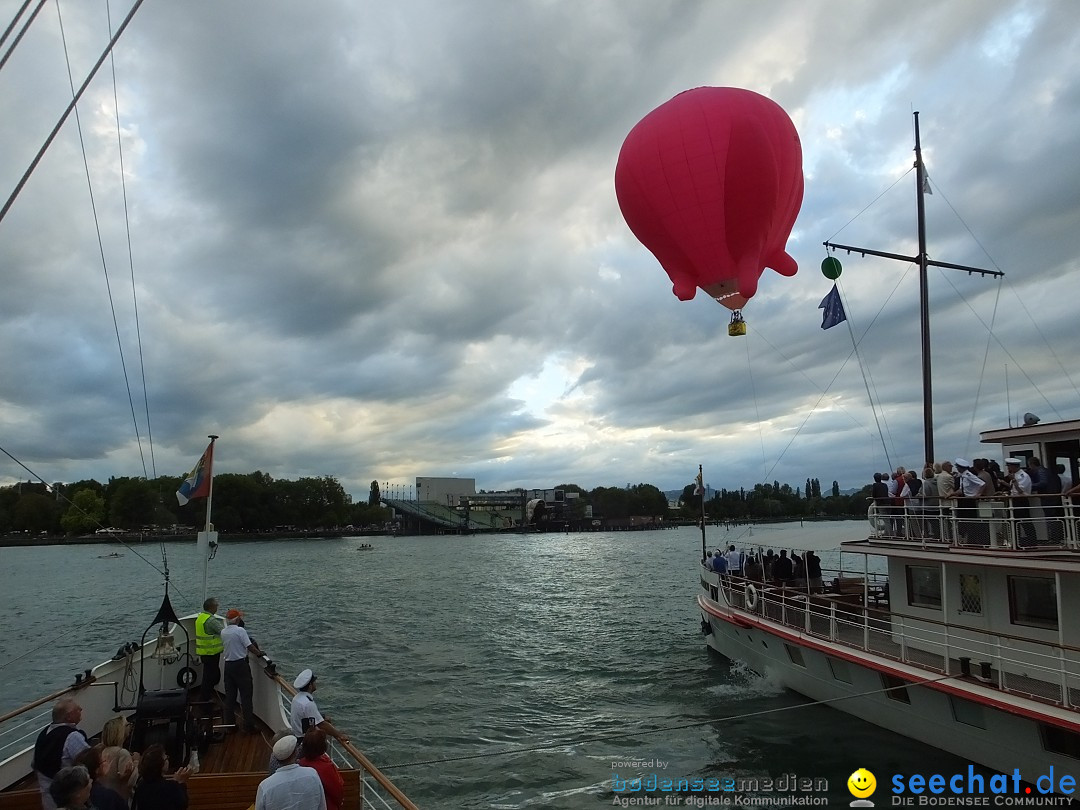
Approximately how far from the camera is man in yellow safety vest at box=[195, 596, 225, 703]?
12.0 metres

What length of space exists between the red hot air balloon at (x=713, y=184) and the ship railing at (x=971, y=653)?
745 centimetres

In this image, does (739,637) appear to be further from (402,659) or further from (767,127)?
(767,127)

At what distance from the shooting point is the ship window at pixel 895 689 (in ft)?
46.0

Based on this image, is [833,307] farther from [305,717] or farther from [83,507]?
[83,507]

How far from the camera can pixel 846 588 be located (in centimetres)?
2212

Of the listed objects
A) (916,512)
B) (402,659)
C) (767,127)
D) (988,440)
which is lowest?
(402,659)

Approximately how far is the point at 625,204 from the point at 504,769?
11686 millimetres

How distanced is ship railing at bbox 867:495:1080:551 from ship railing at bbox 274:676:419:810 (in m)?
10.9

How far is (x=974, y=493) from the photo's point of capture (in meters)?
13.6

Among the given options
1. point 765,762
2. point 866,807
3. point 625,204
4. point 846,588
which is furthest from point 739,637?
point 625,204

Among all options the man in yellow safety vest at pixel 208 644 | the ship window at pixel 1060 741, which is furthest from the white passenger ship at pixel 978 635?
the man in yellow safety vest at pixel 208 644

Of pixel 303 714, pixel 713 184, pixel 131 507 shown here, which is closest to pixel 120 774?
pixel 303 714

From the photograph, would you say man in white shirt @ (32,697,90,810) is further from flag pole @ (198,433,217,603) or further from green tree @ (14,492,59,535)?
green tree @ (14,492,59,535)

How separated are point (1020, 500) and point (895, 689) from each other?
4.40 m
